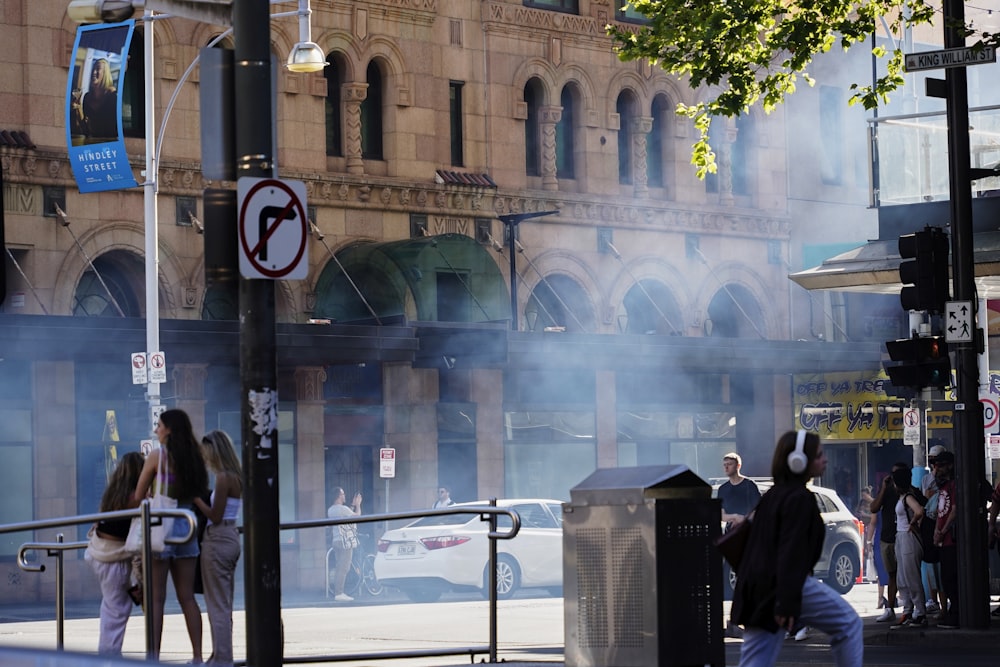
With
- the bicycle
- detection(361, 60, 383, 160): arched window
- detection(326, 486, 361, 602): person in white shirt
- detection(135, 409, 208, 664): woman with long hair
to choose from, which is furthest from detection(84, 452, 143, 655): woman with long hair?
detection(361, 60, 383, 160): arched window

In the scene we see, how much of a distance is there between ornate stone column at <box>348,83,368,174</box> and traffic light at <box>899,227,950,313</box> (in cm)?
2111

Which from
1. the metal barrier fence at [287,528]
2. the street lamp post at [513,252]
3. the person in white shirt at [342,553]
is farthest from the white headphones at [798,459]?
the street lamp post at [513,252]

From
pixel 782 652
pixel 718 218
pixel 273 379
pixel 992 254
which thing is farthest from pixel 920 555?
pixel 718 218

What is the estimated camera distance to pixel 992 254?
72.4ft

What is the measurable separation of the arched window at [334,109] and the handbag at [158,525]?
26074 mm

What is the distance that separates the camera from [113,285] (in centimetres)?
3409

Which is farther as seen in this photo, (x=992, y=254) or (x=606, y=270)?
(x=606, y=270)

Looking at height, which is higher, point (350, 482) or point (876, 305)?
point (876, 305)

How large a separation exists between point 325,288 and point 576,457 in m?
7.92

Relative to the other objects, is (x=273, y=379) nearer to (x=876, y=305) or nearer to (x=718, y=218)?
(x=718, y=218)

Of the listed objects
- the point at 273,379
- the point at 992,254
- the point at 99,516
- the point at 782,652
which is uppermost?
the point at 992,254

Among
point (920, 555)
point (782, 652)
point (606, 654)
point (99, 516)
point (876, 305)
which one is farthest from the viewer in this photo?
point (876, 305)

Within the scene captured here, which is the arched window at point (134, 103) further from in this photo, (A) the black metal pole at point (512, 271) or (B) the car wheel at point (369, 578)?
(B) the car wheel at point (369, 578)

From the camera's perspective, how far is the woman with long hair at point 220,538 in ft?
39.7
